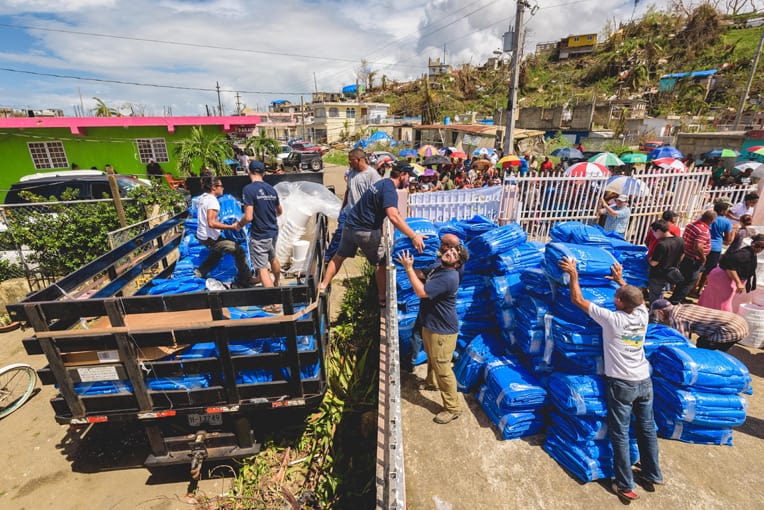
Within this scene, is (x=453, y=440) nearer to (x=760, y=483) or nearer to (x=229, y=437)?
(x=229, y=437)

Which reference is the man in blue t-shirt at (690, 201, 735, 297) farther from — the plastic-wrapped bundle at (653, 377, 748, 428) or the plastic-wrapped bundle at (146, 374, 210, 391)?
the plastic-wrapped bundle at (146, 374, 210, 391)

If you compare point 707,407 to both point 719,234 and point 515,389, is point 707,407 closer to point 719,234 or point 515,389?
point 515,389

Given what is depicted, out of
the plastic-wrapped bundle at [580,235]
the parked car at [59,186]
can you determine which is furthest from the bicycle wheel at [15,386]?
the plastic-wrapped bundle at [580,235]

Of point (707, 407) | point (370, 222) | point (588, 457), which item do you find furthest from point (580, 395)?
point (370, 222)

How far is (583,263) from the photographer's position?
3211 mm

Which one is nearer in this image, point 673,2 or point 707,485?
point 707,485

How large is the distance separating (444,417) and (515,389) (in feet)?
2.26

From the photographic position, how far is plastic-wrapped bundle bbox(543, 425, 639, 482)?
9.13ft

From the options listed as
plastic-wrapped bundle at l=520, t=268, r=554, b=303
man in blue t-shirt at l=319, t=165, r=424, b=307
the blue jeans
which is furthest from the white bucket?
the blue jeans

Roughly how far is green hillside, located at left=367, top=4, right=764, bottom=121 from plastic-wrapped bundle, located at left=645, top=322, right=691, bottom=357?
124 ft

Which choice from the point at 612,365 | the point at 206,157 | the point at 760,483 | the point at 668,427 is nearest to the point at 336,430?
the point at 612,365

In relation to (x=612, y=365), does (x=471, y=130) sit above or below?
above

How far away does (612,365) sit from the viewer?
2768mm

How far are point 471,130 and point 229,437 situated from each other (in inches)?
1064
